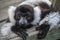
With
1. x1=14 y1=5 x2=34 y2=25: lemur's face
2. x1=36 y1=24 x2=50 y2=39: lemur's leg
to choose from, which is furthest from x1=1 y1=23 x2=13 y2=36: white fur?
x1=36 y1=24 x2=50 y2=39: lemur's leg

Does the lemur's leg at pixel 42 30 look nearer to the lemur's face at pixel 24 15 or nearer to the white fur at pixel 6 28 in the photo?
the lemur's face at pixel 24 15

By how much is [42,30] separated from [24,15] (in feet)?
1.24

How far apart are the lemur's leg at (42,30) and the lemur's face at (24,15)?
22 cm

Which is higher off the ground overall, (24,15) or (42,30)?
(24,15)

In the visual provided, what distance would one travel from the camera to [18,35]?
337 cm

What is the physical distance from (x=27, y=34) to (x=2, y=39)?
39 centimetres

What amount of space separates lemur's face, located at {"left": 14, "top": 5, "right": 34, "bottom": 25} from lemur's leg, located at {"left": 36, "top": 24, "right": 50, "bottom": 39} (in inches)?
8.5

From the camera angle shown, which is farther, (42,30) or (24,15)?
(24,15)

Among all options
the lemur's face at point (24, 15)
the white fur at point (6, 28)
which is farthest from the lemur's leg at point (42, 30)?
the white fur at point (6, 28)

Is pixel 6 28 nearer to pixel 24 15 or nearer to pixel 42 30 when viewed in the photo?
pixel 24 15

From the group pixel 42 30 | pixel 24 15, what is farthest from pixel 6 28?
pixel 42 30

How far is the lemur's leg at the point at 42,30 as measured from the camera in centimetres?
329

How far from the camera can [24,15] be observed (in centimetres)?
352

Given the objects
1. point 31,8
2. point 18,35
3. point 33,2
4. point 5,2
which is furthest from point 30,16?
point 5,2
